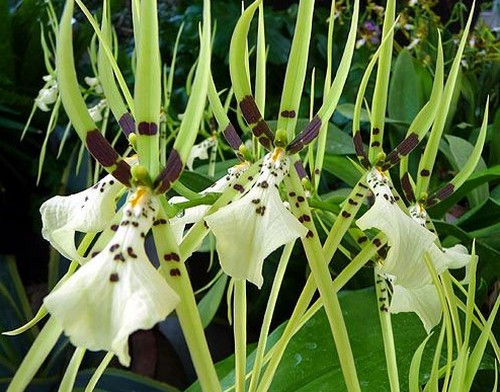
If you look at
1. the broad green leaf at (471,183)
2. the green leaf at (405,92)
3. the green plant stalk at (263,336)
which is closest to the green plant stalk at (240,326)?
the green plant stalk at (263,336)

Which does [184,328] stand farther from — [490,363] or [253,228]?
[490,363]

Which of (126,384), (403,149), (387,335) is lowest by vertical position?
(126,384)

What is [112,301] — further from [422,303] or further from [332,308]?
[422,303]

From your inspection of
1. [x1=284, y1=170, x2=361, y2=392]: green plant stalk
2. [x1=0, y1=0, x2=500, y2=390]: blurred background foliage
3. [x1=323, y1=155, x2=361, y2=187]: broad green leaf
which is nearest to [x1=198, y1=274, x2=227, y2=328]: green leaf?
[x1=0, y1=0, x2=500, y2=390]: blurred background foliage

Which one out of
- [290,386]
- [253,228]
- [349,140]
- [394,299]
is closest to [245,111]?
[253,228]

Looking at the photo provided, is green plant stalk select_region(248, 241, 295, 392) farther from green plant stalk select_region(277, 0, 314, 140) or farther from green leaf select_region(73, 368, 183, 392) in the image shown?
green leaf select_region(73, 368, 183, 392)

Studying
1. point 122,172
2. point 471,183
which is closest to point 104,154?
point 122,172

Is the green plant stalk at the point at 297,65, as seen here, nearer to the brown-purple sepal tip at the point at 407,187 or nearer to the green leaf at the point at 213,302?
the brown-purple sepal tip at the point at 407,187
